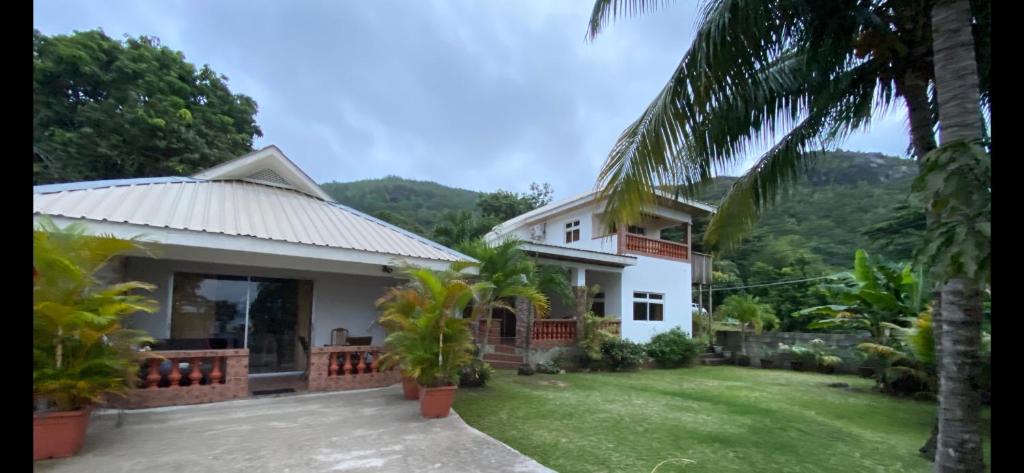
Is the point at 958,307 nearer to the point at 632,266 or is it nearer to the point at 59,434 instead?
the point at 59,434

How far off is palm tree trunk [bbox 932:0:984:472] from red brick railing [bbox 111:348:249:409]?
359 inches

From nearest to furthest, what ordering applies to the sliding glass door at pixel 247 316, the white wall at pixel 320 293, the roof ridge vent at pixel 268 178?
the white wall at pixel 320 293 < the sliding glass door at pixel 247 316 < the roof ridge vent at pixel 268 178

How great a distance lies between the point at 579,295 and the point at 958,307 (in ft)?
35.4

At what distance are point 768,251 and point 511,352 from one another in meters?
22.5

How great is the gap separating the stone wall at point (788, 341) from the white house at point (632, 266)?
2.23 metres

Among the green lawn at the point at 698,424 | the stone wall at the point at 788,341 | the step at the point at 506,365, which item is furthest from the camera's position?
the stone wall at the point at 788,341

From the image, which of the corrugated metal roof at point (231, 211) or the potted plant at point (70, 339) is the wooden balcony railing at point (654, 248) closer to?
the corrugated metal roof at point (231, 211)

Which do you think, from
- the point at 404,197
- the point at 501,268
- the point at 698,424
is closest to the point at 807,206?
the point at 404,197

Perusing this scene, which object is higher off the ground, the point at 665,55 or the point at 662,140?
the point at 665,55

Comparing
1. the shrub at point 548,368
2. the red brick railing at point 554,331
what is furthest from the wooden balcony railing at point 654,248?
the shrub at point 548,368

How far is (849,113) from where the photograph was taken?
746 centimetres

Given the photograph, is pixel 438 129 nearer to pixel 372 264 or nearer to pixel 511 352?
pixel 511 352

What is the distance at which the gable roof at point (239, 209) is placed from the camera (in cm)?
750

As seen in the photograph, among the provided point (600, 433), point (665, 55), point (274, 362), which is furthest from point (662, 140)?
point (274, 362)
